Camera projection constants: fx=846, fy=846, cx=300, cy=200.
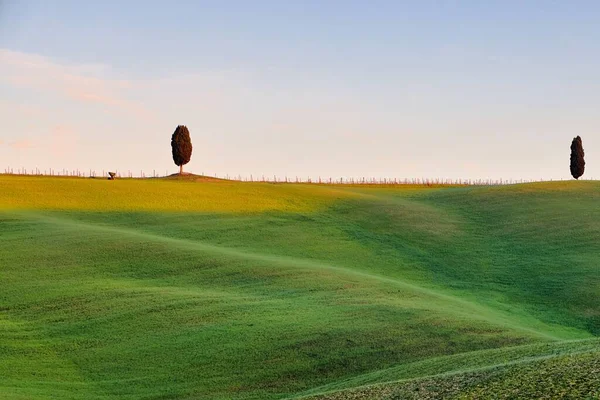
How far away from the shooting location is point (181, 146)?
65.8 metres

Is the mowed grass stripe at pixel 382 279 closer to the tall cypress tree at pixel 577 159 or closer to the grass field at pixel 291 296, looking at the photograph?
the grass field at pixel 291 296

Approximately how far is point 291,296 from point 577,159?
41.9 m

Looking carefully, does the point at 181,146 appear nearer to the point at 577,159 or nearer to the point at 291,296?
the point at 577,159

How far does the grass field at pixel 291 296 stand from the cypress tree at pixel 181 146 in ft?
69.8

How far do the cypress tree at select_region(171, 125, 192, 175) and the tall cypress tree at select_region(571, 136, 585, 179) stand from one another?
94.4 feet

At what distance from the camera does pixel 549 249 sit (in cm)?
3341

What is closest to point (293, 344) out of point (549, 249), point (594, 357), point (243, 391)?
point (243, 391)

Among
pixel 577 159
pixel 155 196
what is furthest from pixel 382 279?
pixel 577 159

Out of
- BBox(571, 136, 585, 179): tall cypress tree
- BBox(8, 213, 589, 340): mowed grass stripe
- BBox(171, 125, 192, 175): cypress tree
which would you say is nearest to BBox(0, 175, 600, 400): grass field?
BBox(8, 213, 589, 340): mowed grass stripe

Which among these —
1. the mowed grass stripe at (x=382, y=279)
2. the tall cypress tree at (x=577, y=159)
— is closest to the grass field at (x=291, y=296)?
the mowed grass stripe at (x=382, y=279)

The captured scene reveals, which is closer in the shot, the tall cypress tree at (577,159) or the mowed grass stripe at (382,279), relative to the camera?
the mowed grass stripe at (382,279)

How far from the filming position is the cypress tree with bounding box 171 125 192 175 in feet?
216

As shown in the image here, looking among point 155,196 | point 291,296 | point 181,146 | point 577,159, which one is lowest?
point 291,296

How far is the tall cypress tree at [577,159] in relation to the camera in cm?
6053
